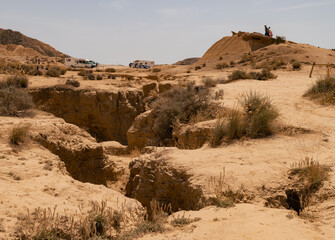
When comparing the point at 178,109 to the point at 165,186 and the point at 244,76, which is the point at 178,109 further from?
the point at 244,76

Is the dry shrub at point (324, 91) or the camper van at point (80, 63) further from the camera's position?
the camper van at point (80, 63)

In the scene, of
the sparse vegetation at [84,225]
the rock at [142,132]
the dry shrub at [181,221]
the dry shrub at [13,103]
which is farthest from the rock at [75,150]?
the dry shrub at [181,221]

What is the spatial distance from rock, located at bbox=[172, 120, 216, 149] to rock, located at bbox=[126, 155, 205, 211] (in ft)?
5.29

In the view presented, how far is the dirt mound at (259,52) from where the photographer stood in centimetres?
3043

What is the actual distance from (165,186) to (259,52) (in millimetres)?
31411

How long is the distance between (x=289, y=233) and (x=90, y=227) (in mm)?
2486

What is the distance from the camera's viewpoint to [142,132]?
12672mm

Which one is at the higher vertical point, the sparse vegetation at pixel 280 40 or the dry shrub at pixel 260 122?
the sparse vegetation at pixel 280 40

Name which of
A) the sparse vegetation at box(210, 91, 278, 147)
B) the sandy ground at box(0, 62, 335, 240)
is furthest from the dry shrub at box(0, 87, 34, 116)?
the sparse vegetation at box(210, 91, 278, 147)

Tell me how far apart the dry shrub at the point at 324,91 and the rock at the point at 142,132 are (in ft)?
19.0

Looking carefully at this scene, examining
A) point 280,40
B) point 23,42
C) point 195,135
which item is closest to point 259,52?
point 280,40

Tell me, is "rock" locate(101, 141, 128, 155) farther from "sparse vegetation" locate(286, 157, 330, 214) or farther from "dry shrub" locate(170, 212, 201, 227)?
"dry shrub" locate(170, 212, 201, 227)

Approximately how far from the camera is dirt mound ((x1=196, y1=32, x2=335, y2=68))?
30.4 m

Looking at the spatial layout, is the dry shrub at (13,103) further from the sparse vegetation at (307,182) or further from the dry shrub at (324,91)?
the dry shrub at (324,91)
